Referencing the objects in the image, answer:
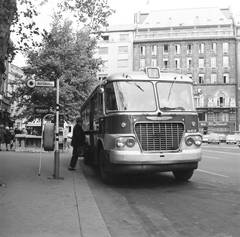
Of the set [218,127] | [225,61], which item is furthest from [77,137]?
[225,61]

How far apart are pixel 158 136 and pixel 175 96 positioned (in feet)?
4.11

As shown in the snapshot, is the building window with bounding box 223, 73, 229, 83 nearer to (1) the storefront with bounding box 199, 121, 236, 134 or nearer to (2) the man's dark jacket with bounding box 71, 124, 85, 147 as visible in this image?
(1) the storefront with bounding box 199, 121, 236, 134

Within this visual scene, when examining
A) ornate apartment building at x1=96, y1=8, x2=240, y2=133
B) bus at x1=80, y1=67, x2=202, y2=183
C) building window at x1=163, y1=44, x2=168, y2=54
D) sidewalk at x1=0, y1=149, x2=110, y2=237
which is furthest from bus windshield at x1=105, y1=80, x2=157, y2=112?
building window at x1=163, y1=44, x2=168, y2=54

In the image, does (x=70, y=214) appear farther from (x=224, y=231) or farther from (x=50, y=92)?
(x=50, y=92)

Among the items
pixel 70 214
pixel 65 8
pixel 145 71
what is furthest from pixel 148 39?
pixel 70 214

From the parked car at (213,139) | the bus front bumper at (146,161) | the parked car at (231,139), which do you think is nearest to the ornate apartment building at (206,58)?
the parked car at (231,139)

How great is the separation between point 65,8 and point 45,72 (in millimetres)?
14389

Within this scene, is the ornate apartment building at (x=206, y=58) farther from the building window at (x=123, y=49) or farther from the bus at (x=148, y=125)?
the bus at (x=148, y=125)

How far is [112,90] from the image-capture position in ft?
27.1

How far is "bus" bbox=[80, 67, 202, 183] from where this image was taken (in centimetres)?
761

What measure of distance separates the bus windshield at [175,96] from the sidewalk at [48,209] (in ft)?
9.49

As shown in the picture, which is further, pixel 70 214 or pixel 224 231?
pixel 70 214

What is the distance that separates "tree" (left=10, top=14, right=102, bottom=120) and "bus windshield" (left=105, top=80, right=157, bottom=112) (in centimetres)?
1849

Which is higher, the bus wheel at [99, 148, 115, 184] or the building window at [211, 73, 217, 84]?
the building window at [211, 73, 217, 84]
